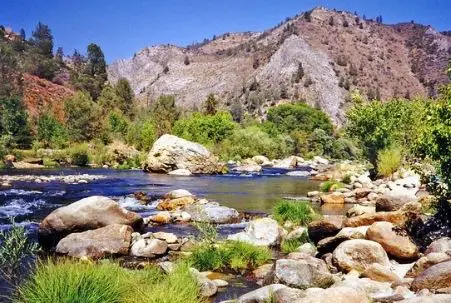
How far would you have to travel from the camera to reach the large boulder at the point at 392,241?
38.8 ft

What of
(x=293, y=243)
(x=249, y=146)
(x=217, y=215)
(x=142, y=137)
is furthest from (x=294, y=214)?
(x=142, y=137)

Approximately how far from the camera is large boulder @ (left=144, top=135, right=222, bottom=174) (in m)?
47.9

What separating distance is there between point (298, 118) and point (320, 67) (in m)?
47.3

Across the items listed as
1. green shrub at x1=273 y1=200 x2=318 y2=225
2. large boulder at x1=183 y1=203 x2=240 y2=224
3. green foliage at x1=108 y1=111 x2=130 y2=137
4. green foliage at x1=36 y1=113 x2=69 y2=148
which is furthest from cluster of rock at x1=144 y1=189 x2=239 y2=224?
green foliage at x1=108 y1=111 x2=130 y2=137

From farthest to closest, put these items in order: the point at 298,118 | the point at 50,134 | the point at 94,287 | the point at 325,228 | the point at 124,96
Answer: the point at 124,96
the point at 298,118
the point at 50,134
the point at 325,228
the point at 94,287

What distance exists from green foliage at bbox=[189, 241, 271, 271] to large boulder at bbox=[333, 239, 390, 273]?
81.7 inches

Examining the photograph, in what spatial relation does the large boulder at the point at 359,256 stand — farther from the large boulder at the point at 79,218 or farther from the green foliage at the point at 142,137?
the green foliage at the point at 142,137

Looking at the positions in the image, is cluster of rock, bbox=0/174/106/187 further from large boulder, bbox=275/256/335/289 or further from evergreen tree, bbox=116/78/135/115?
evergreen tree, bbox=116/78/135/115

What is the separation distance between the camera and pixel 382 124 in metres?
33.4

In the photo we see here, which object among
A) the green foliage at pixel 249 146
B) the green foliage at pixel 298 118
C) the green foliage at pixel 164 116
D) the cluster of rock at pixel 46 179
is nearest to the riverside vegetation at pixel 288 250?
the cluster of rock at pixel 46 179

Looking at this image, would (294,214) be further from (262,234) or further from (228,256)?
(228,256)

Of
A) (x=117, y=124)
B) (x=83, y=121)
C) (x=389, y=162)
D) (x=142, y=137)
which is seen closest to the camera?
(x=389, y=162)

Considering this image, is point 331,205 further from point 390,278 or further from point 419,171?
point 390,278

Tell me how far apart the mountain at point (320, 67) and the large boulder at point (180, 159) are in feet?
257
